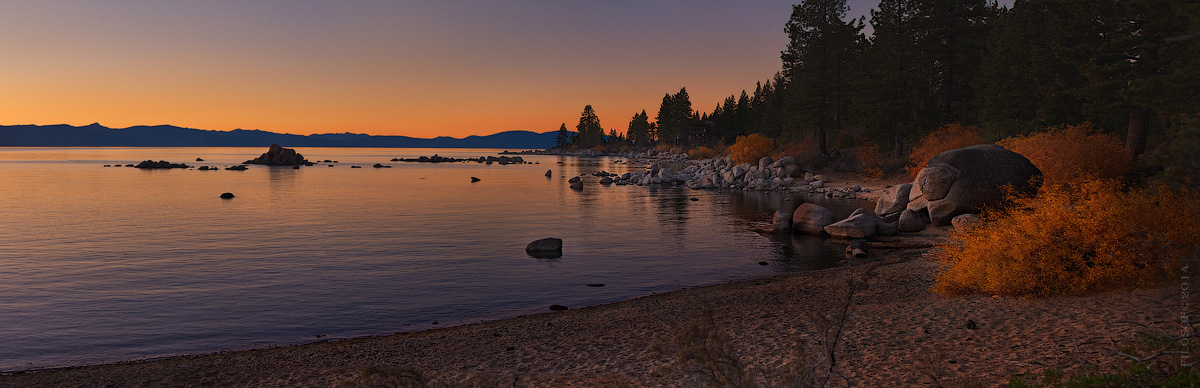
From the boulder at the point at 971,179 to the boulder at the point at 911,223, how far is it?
59 cm

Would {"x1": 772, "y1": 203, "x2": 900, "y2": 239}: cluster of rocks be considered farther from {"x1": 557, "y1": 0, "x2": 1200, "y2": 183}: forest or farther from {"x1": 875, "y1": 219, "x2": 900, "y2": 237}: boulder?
{"x1": 557, "y1": 0, "x2": 1200, "y2": 183}: forest

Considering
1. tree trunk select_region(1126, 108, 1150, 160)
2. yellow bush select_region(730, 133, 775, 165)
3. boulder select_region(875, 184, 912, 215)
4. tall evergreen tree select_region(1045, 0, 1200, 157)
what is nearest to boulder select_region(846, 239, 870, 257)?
boulder select_region(875, 184, 912, 215)

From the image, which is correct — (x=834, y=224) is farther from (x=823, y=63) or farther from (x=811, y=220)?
(x=823, y=63)

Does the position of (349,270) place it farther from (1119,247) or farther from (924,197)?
(924,197)

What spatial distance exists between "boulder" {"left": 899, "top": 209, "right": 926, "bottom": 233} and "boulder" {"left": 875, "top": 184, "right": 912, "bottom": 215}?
3.45 meters

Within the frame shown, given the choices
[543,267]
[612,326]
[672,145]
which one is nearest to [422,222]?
[543,267]

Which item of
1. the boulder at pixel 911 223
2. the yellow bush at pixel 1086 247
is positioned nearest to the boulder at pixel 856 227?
the boulder at pixel 911 223

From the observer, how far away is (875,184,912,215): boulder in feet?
101

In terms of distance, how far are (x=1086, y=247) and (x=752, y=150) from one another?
63497mm

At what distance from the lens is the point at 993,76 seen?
138 ft

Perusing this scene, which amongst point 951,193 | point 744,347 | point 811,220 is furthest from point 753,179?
point 744,347

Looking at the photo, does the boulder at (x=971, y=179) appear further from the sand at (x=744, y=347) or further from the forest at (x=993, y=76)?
the sand at (x=744, y=347)

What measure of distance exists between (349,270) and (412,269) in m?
2.04

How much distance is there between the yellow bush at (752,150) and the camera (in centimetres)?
7356
